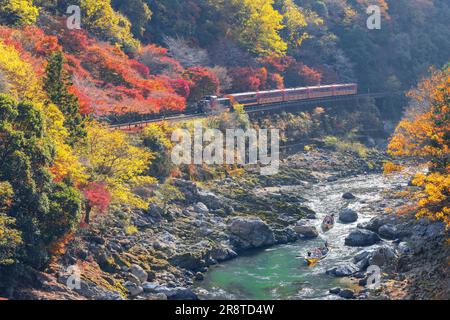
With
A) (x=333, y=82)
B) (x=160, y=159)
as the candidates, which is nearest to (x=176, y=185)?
(x=160, y=159)

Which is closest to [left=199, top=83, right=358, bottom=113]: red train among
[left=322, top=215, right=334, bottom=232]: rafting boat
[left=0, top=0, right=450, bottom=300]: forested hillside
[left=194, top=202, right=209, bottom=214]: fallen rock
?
[left=0, top=0, right=450, bottom=300]: forested hillside

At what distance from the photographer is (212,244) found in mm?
43188

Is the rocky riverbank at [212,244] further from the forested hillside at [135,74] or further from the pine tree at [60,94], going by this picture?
the pine tree at [60,94]

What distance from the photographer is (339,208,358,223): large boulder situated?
50.3 m

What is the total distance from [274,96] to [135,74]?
17.5m

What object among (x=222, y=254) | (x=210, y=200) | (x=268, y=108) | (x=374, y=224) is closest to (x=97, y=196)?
(x=222, y=254)

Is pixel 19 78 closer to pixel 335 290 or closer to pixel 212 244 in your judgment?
pixel 212 244

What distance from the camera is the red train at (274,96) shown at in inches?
2589

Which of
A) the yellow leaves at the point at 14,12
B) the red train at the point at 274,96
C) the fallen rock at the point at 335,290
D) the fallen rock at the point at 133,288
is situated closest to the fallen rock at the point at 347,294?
the fallen rock at the point at 335,290

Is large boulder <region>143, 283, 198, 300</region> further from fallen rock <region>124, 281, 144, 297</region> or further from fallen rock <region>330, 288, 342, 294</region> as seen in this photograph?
fallen rock <region>330, 288, 342, 294</region>

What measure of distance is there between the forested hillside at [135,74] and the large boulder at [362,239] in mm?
5725

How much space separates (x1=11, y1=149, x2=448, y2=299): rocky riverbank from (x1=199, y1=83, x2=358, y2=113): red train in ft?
36.0

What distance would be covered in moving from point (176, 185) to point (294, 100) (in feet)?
104
